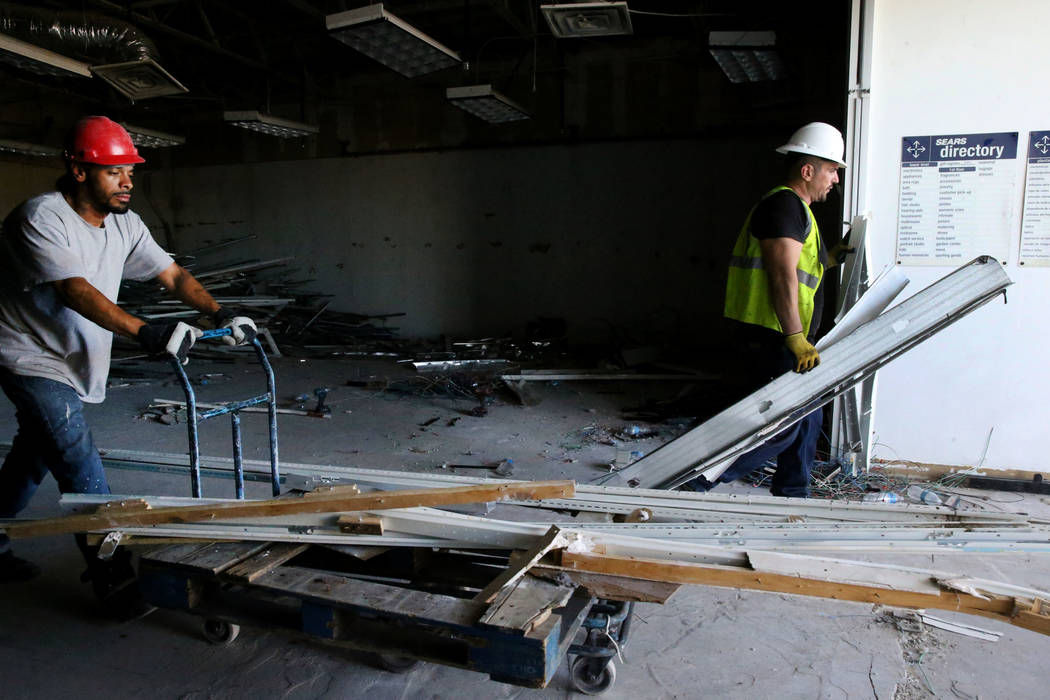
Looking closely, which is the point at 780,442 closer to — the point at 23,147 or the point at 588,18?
the point at 588,18

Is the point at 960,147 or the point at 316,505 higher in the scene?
the point at 960,147

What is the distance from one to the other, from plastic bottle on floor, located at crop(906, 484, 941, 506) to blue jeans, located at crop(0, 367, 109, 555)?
381 cm

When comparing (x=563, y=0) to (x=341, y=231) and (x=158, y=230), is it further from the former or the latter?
(x=158, y=230)

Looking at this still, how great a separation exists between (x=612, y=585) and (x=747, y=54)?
5473mm

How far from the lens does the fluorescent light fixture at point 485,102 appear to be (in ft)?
21.4

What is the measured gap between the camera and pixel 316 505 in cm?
200

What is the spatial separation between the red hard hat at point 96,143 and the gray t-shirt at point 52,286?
182mm

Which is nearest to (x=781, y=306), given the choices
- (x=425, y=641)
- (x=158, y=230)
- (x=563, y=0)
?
(x=425, y=641)

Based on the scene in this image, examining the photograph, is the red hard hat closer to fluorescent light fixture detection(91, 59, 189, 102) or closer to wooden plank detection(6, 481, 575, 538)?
wooden plank detection(6, 481, 575, 538)

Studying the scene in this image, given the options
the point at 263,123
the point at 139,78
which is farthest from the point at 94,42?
the point at 263,123

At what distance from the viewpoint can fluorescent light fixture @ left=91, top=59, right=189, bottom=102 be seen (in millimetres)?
5309

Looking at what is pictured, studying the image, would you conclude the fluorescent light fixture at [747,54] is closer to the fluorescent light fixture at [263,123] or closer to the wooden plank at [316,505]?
the wooden plank at [316,505]

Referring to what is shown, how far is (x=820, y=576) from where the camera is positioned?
1.61m

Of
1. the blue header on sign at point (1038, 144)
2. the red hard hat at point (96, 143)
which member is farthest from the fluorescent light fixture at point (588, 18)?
the red hard hat at point (96, 143)
